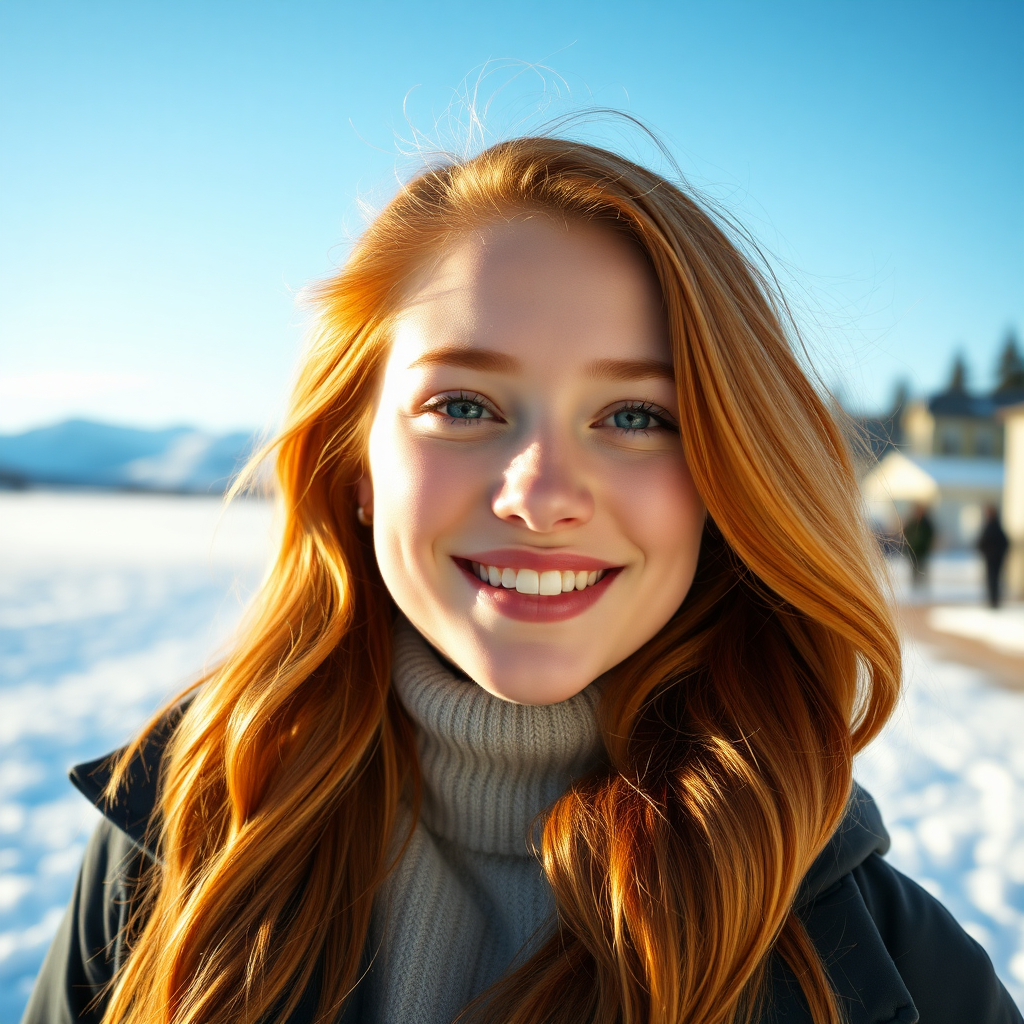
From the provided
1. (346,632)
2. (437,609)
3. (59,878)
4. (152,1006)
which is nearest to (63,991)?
(152,1006)

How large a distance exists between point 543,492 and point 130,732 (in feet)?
17.3

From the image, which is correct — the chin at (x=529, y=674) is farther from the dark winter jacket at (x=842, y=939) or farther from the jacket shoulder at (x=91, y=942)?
the jacket shoulder at (x=91, y=942)

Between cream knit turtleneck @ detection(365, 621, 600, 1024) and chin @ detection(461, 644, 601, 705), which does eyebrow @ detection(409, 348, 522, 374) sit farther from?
cream knit turtleneck @ detection(365, 621, 600, 1024)

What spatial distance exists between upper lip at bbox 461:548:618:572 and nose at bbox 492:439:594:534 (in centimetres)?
5

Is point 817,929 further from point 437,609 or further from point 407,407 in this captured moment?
point 407,407

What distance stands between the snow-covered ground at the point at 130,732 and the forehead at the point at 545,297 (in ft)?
3.03

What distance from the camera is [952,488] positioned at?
34.5 metres

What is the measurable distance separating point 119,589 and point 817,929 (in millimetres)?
12788

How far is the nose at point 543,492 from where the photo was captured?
1407 millimetres

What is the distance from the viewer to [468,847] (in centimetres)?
178

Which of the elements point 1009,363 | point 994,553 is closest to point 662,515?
point 994,553

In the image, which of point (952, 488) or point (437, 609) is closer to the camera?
point (437, 609)

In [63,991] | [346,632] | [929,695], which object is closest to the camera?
[63,991]

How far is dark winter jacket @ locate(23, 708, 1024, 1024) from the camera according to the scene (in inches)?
56.7
